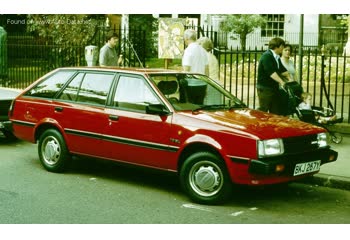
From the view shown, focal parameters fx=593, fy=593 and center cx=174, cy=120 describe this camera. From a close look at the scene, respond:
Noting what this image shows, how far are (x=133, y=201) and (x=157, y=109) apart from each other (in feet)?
3.55

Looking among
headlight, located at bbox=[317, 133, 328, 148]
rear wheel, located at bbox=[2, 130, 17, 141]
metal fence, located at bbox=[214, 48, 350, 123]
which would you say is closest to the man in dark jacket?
metal fence, located at bbox=[214, 48, 350, 123]

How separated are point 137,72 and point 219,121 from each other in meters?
1.43

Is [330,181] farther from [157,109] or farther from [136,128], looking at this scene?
[136,128]

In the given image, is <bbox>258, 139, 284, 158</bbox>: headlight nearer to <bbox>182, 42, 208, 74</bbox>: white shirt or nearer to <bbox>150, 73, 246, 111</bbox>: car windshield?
<bbox>150, 73, 246, 111</bbox>: car windshield

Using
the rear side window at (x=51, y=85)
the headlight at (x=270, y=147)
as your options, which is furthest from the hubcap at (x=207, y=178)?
the rear side window at (x=51, y=85)

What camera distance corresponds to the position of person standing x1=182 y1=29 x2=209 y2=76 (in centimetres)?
993

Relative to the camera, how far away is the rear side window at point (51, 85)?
8.18 metres

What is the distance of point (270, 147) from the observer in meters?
6.24

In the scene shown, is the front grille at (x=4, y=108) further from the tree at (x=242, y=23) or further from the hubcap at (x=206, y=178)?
the tree at (x=242, y=23)

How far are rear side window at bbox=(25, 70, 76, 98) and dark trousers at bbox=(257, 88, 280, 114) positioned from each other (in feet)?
10.6

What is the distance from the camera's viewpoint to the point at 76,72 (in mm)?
8094
